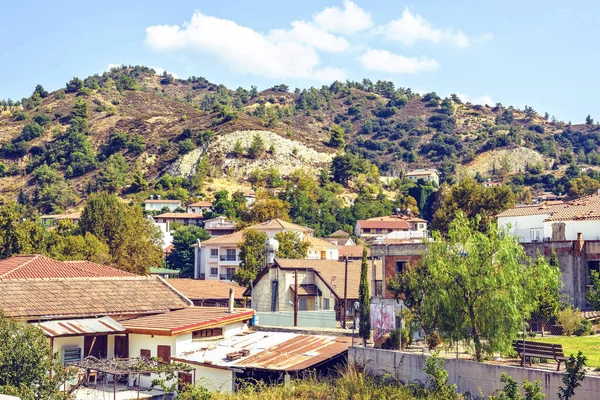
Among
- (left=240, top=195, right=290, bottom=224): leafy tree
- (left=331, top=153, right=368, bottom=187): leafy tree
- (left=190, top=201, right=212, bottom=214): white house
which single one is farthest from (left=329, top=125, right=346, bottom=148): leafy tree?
(left=240, top=195, right=290, bottom=224): leafy tree

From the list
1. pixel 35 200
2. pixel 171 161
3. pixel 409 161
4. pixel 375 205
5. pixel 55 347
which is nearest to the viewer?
pixel 55 347

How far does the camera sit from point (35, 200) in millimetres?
131625

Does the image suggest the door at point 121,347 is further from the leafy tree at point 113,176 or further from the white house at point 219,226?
the leafy tree at point 113,176

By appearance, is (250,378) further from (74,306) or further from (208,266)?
(208,266)

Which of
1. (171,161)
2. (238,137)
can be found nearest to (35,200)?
(171,161)

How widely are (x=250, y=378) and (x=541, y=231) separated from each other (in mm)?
26182

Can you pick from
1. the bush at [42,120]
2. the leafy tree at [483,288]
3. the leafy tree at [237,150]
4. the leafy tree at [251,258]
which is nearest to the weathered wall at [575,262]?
the leafy tree at [483,288]

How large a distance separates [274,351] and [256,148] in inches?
4361

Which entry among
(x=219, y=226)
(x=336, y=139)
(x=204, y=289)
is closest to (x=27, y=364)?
(x=204, y=289)

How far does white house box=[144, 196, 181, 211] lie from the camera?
120 metres

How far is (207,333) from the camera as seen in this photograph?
32.4m

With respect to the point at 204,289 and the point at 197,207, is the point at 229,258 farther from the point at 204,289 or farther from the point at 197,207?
the point at 197,207

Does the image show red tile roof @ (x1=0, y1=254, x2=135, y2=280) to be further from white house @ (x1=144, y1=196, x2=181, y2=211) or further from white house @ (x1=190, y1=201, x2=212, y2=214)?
white house @ (x1=144, y1=196, x2=181, y2=211)

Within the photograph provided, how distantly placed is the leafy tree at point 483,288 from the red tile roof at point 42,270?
1862 cm
